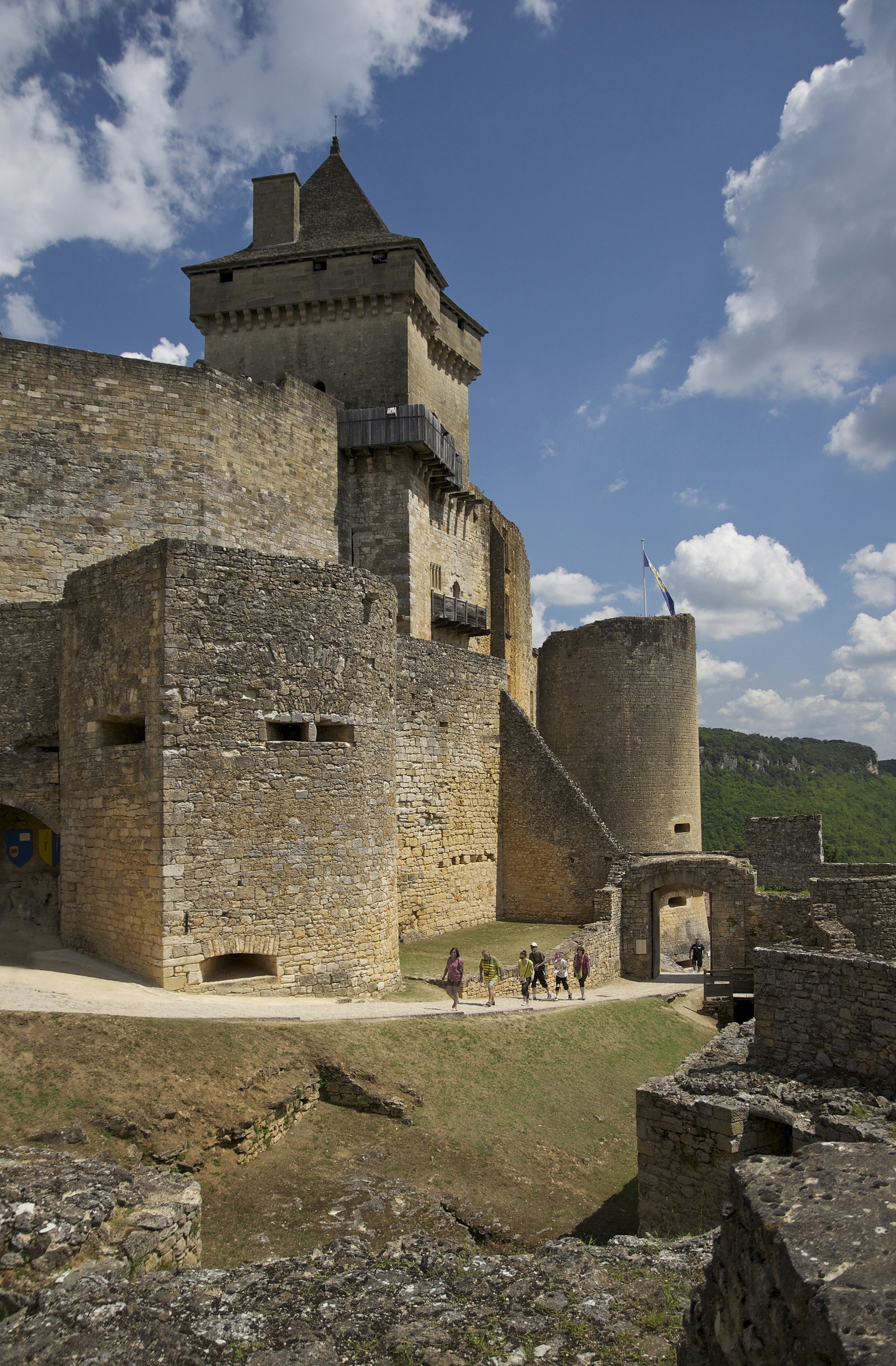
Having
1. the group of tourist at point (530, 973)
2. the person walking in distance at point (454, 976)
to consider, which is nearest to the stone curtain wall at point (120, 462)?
the person walking in distance at point (454, 976)

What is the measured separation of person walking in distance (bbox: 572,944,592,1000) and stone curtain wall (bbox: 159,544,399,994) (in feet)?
13.0

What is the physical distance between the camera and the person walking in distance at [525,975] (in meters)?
14.6

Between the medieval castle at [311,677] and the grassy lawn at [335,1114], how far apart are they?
1.90 m

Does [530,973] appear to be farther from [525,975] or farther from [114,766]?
[114,766]

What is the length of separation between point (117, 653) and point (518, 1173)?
27.4 feet

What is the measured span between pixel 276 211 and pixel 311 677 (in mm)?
20403

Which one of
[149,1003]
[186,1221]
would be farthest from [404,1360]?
[149,1003]

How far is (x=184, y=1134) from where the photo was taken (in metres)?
8.54

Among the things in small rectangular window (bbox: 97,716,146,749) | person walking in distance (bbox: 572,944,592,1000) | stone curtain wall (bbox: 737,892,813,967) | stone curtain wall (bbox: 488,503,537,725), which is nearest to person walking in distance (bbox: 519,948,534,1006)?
person walking in distance (bbox: 572,944,592,1000)

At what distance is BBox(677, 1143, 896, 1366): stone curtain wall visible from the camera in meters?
3.11

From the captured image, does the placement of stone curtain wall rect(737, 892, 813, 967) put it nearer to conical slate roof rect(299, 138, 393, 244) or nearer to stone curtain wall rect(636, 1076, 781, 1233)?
stone curtain wall rect(636, 1076, 781, 1233)

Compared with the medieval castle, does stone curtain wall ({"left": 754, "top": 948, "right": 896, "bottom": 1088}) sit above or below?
below

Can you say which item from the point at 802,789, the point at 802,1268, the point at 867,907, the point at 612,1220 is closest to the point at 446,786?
the point at 867,907

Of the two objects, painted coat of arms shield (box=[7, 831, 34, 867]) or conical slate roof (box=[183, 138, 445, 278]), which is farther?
conical slate roof (box=[183, 138, 445, 278])
